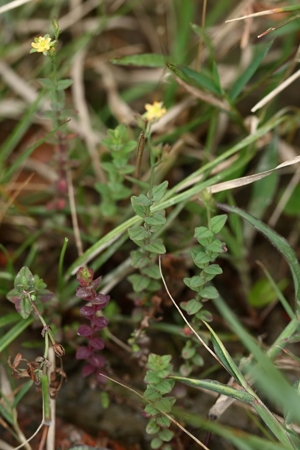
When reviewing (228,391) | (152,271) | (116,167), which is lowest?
(228,391)

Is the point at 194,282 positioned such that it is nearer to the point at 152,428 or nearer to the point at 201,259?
the point at 201,259

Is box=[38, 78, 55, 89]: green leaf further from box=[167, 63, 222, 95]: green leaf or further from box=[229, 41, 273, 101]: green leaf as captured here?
box=[229, 41, 273, 101]: green leaf

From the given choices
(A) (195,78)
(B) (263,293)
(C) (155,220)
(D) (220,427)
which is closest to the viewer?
(D) (220,427)

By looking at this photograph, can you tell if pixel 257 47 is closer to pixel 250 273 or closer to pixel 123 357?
pixel 250 273

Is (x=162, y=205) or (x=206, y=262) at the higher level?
(x=162, y=205)

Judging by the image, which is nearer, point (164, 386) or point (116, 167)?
point (164, 386)

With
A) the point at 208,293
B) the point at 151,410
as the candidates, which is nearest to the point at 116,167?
the point at 208,293

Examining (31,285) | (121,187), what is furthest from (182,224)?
(31,285)
